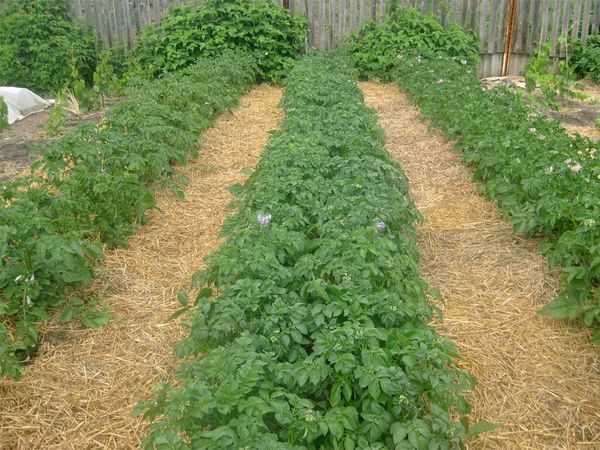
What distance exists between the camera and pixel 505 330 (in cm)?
375

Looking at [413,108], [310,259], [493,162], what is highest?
[310,259]

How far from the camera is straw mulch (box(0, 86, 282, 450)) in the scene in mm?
3021

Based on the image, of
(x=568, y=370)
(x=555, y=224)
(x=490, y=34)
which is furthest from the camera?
(x=490, y=34)

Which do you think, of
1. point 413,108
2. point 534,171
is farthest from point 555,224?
point 413,108

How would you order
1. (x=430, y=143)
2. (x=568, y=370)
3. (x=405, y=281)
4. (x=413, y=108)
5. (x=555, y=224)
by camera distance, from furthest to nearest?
(x=413, y=108) → (x=430, y=143) → (x=555, y=224) → (x=568, y=370) → (x=405, y=281)

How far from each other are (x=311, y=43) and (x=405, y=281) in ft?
30.9

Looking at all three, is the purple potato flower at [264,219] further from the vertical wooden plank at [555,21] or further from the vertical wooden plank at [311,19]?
the vertical wooden plank at [555,21]

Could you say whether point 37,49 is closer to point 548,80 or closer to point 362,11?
point 362,11

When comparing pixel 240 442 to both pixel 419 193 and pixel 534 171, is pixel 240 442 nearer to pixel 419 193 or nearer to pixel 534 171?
pixel 534 171

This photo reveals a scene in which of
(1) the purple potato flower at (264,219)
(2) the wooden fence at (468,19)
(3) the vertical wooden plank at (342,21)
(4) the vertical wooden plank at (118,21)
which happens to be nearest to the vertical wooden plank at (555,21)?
(2) the wooden fence at (468,19)

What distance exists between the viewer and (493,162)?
5.37 meters

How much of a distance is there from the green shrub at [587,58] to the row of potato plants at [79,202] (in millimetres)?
6977

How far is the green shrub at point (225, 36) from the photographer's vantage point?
11.1 m

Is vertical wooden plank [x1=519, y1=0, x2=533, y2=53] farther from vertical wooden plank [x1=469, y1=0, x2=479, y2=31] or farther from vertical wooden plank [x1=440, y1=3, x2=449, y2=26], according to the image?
vertical wooden plank [x1=440, y1=3, x2=449, y2=26]
